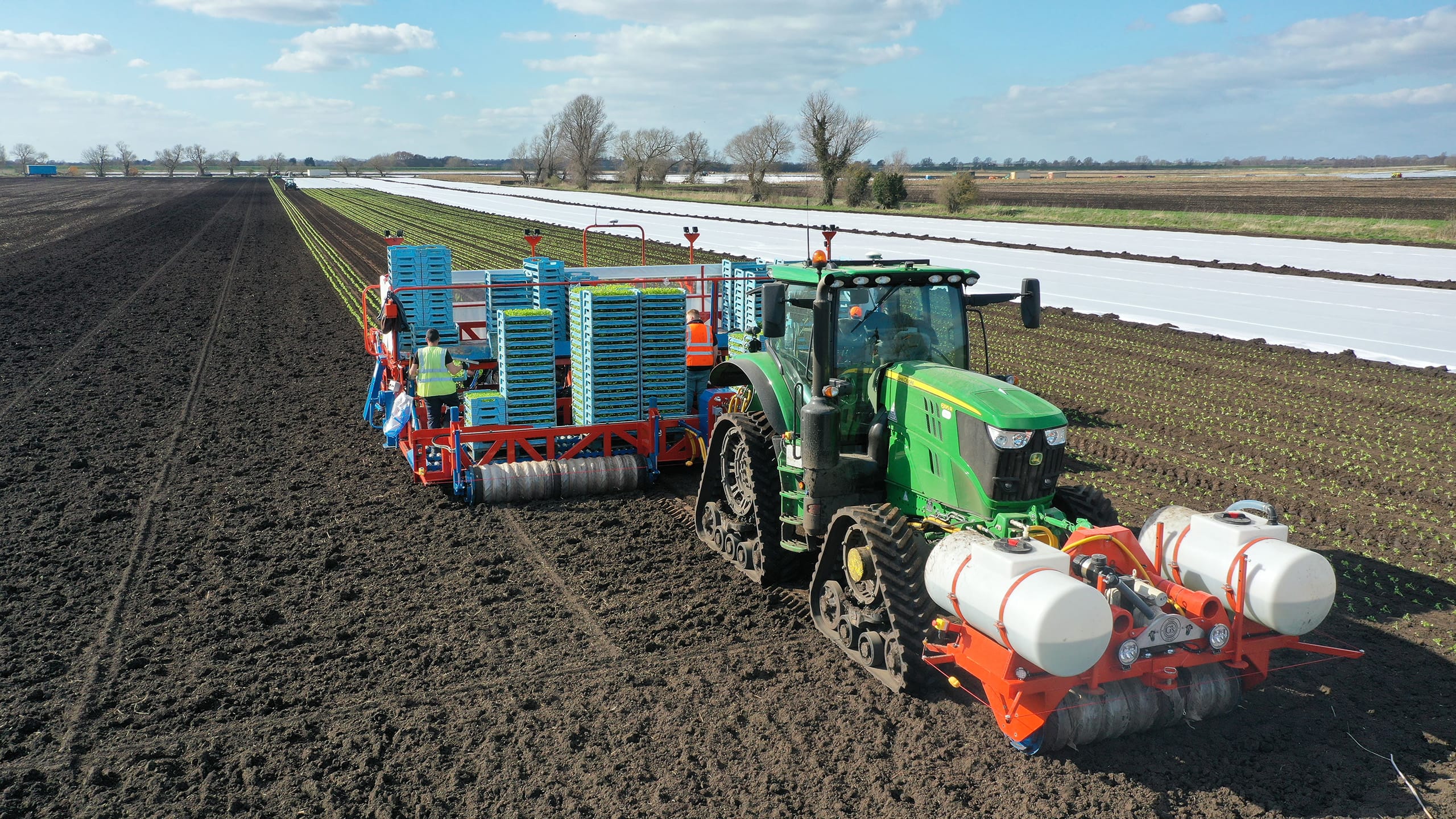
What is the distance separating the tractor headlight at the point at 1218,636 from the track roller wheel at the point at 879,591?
1.50 metres

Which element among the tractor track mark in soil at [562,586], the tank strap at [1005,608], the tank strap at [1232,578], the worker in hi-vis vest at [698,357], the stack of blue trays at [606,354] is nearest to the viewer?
the tank strap at [1005,608]

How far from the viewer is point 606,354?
33.9ft

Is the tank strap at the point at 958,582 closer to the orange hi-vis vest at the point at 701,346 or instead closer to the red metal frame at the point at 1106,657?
the red metal frame at the point at 1106,657

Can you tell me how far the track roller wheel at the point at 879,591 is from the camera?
19.2 feet

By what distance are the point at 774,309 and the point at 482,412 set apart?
486 centimetres

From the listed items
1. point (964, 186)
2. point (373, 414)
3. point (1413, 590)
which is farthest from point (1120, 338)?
point (964, 186)

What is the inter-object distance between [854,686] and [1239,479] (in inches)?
240

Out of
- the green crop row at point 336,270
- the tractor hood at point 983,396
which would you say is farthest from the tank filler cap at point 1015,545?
the green crop row at point 336,270

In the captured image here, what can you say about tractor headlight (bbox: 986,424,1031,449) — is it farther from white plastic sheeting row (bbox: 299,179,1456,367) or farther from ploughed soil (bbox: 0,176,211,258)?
ploughed soil (bbox: 0,176,211,258)

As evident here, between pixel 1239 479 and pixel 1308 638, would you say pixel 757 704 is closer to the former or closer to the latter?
pixel 1308 638

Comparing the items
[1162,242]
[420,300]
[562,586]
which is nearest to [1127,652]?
[562,586]

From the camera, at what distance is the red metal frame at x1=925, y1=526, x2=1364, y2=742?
16.7 ft

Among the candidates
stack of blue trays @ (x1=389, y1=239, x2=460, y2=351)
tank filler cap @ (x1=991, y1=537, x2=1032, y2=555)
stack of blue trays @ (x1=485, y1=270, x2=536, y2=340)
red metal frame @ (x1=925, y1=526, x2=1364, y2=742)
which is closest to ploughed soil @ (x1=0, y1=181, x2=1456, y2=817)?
red metal frame @ (x1=925, y1=526, x2=1364, y2=742)

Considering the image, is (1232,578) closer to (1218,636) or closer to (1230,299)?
(1218,636)
